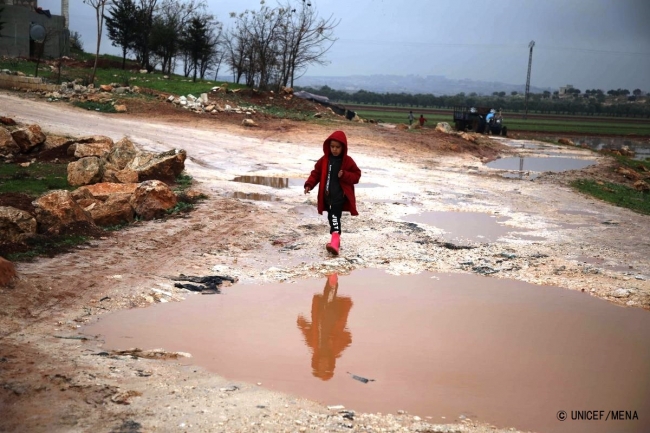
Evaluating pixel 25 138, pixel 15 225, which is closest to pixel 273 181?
pixel 25 138

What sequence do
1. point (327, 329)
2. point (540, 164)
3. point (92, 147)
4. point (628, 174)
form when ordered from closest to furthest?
point (327, 329) < point (92, 147) < point (628, 174) < point (540, 164)

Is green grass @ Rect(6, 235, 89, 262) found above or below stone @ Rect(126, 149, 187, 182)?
below

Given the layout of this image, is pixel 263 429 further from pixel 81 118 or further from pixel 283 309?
pixel 81 118

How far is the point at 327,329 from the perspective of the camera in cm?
612

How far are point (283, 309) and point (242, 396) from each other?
2.10m

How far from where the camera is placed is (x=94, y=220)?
870 centimetres

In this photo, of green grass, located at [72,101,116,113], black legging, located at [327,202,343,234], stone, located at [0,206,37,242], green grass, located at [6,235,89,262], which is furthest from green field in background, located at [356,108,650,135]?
stone, located at [0,206,37,242]

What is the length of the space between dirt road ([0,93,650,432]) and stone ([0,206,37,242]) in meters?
0.60

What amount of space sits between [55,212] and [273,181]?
620 centimetres

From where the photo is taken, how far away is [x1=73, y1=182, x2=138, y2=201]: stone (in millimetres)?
9219

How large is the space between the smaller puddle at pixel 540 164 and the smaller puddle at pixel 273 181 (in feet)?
26.2

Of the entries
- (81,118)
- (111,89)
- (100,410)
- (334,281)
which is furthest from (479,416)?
(111,89)

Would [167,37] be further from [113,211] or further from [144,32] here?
[113,211]

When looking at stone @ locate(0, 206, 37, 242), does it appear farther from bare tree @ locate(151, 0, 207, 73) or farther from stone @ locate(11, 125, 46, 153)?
bare tree @ locate(151, 0, 207, 73)
